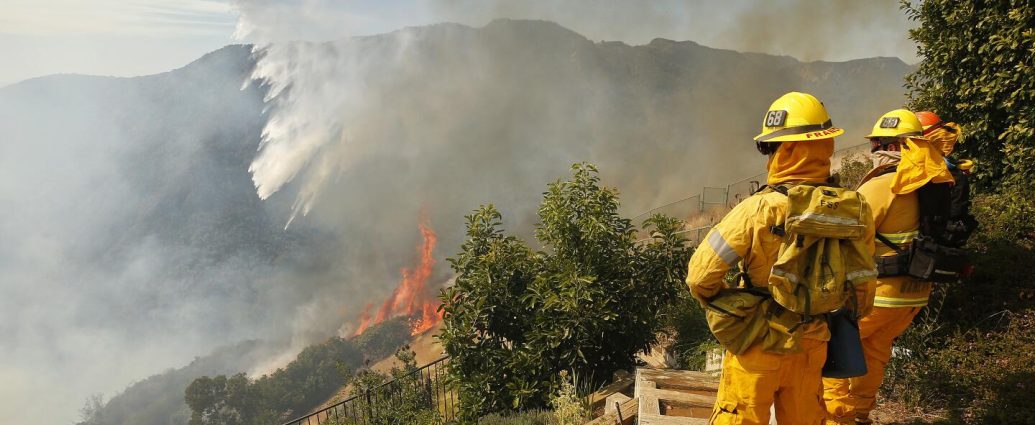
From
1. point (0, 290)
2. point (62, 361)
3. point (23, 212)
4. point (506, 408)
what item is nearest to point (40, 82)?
point (23, 212)

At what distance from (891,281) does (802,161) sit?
4.85 feet

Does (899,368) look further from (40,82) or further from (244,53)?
(40,82)

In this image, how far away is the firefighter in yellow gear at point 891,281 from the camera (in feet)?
10.4

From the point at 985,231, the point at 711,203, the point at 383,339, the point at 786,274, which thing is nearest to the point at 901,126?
the point at 786,274

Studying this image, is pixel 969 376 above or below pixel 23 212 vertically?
below

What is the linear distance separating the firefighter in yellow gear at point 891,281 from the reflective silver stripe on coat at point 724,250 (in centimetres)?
146

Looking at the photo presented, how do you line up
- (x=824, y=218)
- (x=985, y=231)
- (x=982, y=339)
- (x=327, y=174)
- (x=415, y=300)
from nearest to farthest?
(x=824, y=218) → (x=982, y=339) → (x=985, y=231) → (x=415, y=300) → (x=327, y=174)

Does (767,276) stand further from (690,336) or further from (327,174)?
(327,174)

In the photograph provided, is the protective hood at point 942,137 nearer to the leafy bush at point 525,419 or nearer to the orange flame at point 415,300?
the leafy bush at point 525,419

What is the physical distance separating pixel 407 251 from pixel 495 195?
29.2 ft

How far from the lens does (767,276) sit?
2424mm

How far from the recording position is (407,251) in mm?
45406

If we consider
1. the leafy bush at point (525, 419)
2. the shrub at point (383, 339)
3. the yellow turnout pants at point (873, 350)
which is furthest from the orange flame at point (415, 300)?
the yellow turnout pants at point (873, 350)

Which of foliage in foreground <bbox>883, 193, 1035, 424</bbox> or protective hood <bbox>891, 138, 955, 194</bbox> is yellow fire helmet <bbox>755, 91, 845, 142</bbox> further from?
foliage in foreground <bbox>883, 193, 1035, 424</bbox>
